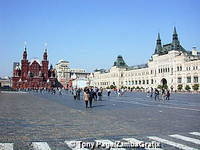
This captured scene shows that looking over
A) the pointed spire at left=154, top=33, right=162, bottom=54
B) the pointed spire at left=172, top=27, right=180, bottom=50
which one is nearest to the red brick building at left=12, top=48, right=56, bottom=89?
the pointed spire at left=154, top=33, right=162, bottom=54

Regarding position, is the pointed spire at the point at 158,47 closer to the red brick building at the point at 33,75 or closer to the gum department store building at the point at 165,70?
the gum department store building at the point at 165,70

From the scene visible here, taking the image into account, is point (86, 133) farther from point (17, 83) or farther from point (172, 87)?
point (17, 83)

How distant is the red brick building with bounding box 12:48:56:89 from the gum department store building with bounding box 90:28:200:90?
34194 mm

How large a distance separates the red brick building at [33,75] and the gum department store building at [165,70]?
34.2 m

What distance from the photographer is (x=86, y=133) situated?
995 centimetres

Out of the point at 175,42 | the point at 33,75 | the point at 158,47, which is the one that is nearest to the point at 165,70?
the point at 175,42

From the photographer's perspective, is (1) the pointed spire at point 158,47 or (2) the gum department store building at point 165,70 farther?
(1) the pointed spire at point 158,47

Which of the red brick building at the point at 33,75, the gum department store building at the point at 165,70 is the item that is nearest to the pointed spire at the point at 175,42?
the gum department store building at the point at 165,70

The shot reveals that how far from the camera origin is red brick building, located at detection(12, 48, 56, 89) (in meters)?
136

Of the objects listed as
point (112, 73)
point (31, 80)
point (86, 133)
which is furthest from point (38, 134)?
point (112, 73)

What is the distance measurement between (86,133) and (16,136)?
7.94 feet

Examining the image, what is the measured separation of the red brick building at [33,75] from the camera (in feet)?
446

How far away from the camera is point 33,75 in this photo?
455 feet

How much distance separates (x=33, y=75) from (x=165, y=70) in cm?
6679
